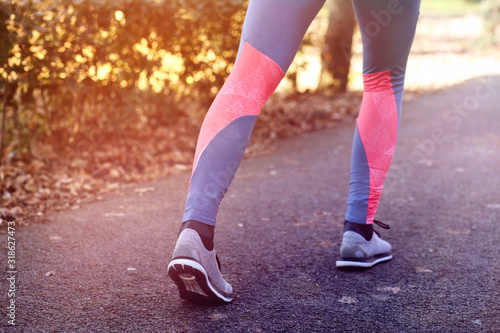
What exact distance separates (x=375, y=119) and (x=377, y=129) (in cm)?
4

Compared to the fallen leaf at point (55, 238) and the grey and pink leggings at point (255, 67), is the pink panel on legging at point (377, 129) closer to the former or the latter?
the grey and pink leggings at point (255, 67)

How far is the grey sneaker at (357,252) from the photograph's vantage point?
2361 millimetres

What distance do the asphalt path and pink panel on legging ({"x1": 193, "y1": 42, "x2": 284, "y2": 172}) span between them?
60 cm

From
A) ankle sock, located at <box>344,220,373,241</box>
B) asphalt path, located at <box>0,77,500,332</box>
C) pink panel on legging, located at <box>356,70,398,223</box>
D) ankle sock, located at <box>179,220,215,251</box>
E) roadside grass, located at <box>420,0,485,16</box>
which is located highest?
roadside grass, located at <box>420,0,485,16</box>

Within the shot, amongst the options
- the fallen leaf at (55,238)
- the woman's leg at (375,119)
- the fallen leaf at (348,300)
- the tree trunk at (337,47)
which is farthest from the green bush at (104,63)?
the tree trunk at (337,47)

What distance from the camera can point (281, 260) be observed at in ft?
8.08

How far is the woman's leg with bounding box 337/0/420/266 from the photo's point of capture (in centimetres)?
224

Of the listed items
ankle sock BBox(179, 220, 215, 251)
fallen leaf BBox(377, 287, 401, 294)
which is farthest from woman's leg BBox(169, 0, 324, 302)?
fallen leaf BBox(377, 287, 401, 294)

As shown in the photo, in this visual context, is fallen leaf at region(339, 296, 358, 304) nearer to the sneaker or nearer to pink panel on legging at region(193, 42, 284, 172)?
the sneaker

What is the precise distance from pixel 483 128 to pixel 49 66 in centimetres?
446

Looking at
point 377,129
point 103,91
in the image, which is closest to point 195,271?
point 377,129

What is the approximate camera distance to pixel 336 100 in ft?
24.5

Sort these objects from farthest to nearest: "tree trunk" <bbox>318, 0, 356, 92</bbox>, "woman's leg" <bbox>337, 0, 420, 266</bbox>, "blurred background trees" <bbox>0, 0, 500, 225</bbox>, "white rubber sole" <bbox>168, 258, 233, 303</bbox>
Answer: "tree trunk" <bbox>318, 0, 356, 92</bbox> < "blurred background trees" <bbox>0, 0, 500, 225</bbox> < "woman's leg" <bbox>337, 0, 420, 266</bbox> < "white rubber sole" <bbox>168, 258, 233, 303</bbox>

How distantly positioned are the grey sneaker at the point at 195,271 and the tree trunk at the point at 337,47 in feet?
19.8
